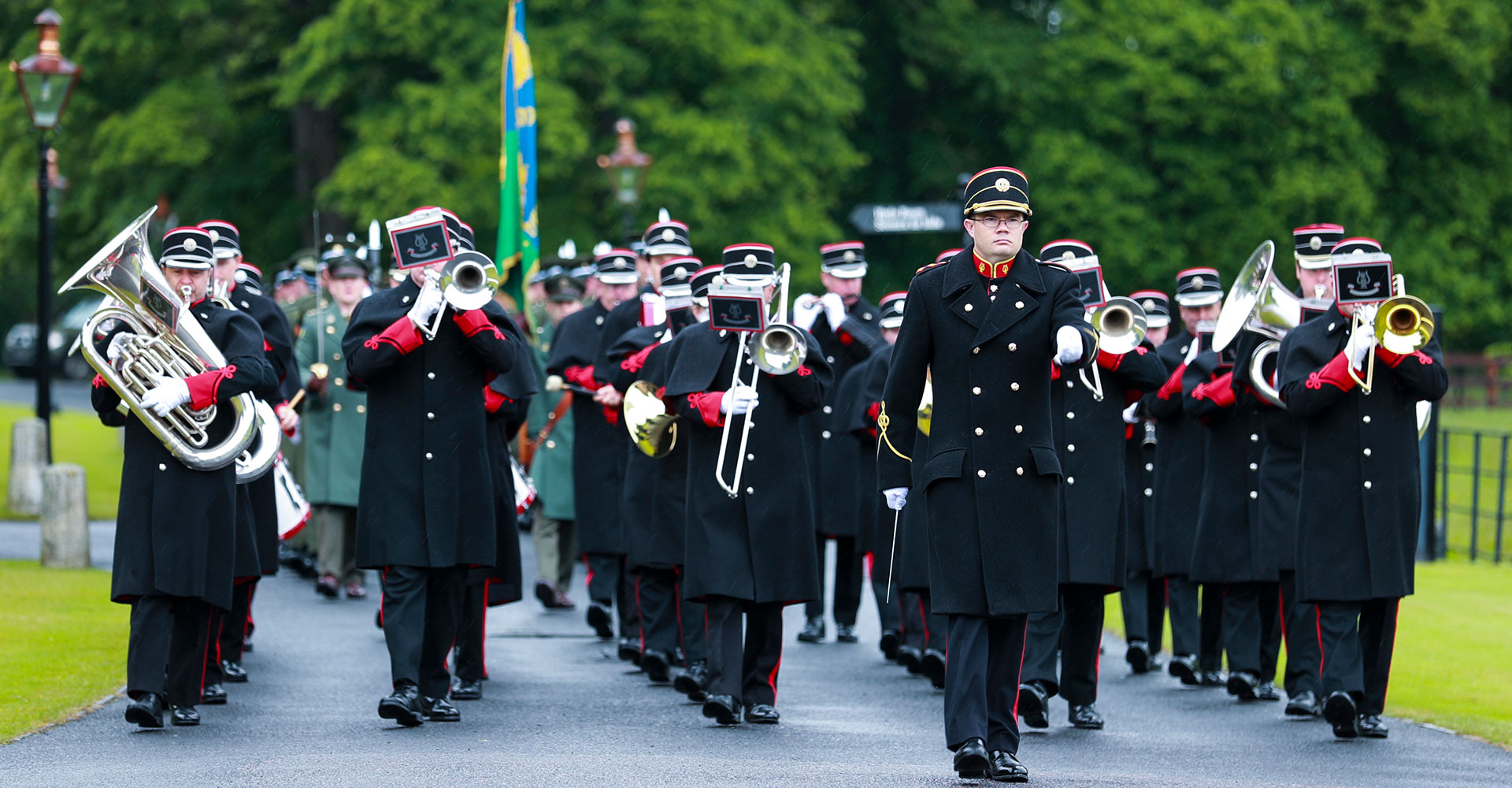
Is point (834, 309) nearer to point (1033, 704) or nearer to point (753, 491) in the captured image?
point (753, 491)

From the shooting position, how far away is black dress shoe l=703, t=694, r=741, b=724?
32.4ft

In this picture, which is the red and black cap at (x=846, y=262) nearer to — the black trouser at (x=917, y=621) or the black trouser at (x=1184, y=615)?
the black trouser at (x=917, y=621)

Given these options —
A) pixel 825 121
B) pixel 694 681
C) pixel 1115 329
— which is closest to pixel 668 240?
pixel 694 681

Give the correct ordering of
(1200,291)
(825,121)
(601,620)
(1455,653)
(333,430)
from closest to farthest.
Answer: (1200,291), (1455,653), (601,620), (333,430), (825,121)

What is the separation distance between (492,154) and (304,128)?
3.69m

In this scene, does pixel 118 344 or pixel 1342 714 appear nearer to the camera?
pixel 118 344

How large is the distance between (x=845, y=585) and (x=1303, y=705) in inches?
162

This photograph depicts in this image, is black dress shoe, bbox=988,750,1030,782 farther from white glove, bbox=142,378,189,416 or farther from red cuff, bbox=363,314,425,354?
white glove, bbox=142,378,189,416

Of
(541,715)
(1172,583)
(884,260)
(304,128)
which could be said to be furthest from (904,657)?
(884,260)

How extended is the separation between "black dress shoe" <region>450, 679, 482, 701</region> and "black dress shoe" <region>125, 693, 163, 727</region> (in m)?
1.65

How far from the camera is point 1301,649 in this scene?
10.6 m

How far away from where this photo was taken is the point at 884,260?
3731cm

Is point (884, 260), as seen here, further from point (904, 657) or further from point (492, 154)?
point (904, 657)

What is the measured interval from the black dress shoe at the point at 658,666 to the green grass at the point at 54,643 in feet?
8.67
